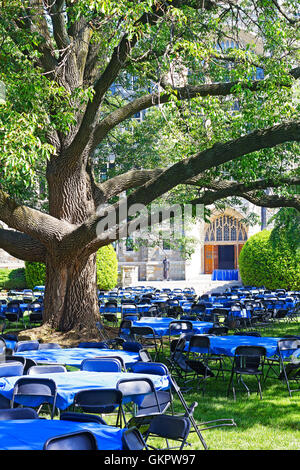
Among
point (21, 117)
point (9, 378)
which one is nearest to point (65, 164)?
point (21, 117)

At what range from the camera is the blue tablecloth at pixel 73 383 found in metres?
5.56

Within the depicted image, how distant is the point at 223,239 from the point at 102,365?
1489 inches

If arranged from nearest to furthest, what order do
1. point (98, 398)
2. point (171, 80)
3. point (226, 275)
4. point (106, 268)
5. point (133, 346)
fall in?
point (98, 398) < point (133, 346) < point (171, 80) < point (106, 268) < point (226, 275)

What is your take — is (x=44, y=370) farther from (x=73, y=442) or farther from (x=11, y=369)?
(x=73, y=442)

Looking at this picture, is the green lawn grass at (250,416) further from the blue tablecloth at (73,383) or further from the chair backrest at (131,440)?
the chair backrest at (131,440)

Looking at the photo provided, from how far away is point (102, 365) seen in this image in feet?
22.6

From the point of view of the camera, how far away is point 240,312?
1554cm

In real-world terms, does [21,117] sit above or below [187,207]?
above

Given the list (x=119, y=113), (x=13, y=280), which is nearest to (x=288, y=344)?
(x=119, y=113)

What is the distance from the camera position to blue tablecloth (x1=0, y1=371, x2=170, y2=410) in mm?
5559

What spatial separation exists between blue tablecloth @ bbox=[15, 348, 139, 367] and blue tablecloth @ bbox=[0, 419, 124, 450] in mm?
3164

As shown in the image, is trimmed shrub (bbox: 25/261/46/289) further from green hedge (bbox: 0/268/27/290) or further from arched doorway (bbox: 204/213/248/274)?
arched doorway (bbox: 204/213/248/274)

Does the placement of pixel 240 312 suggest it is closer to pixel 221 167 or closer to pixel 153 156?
pixel 221 167
